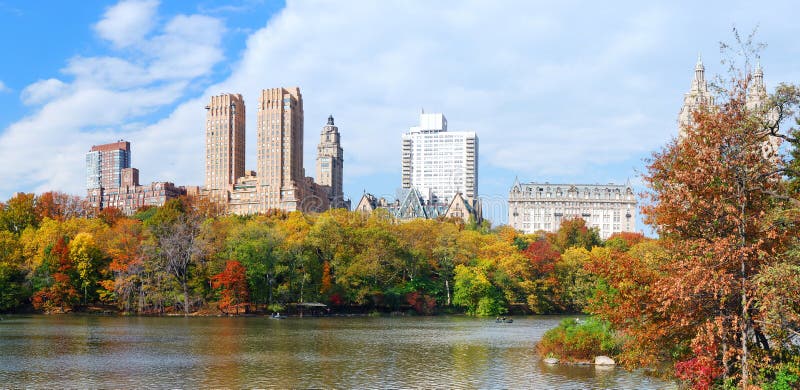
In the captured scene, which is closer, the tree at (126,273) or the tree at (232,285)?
the tree at (232,285)

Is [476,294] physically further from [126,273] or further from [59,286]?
[59,286]

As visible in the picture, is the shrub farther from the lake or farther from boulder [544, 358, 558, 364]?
the lake

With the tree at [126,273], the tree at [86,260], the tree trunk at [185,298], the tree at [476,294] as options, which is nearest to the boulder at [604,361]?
the tree at [476,294]

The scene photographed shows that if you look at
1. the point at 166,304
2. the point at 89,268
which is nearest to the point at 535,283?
the point at 166,304

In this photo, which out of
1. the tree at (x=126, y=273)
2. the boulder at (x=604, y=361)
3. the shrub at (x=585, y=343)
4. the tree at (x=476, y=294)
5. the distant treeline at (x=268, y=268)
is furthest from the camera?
the tree at (x=476, y=294)

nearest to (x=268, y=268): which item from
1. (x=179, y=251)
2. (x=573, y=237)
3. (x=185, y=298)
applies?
(x=185, y=298)

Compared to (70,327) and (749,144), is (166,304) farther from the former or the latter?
(749,144)

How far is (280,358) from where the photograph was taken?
38.1 meters

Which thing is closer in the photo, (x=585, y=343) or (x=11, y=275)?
(x=585, y=343)

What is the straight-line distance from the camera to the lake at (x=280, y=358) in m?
30.4

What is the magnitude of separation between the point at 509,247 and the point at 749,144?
74470mm

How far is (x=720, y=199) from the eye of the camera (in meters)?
21.8

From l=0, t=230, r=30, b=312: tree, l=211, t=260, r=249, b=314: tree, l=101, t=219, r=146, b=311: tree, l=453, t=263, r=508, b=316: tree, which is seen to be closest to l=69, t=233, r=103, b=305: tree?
l=101, t=219, r=146, b=311: tree

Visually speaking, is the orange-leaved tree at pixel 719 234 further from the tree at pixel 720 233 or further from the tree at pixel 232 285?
the tree at pixel 232 285
